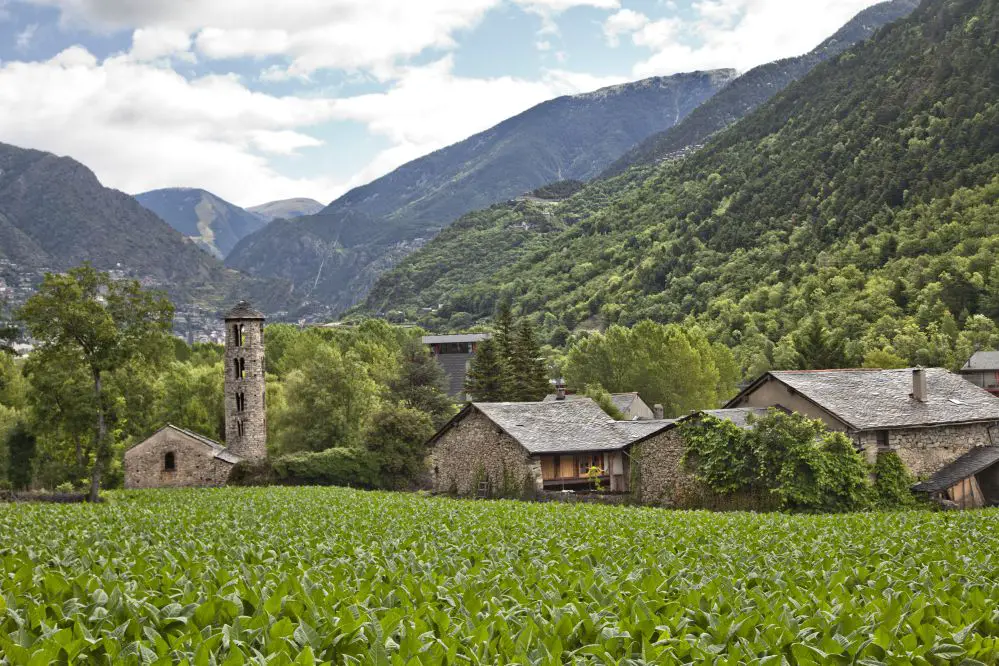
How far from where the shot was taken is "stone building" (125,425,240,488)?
182ft

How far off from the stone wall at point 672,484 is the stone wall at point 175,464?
1117 inches

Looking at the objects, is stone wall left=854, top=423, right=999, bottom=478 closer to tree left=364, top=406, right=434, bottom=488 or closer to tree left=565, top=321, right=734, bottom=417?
tree left=364, top=406, right=434, bottom=488

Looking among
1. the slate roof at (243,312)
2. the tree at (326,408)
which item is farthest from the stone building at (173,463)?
the slate roof at (243,312)

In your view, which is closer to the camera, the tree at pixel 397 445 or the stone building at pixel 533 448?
the stone building at pixel 533 448

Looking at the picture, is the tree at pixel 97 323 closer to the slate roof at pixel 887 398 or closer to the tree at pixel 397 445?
the tree at pixel 397 445

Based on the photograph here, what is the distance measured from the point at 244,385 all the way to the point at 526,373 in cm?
2342

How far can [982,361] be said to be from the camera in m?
88.6

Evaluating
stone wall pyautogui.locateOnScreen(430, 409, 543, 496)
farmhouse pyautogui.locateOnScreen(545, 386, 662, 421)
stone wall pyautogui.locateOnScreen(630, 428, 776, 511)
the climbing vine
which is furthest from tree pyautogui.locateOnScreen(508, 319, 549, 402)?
the climbing vine

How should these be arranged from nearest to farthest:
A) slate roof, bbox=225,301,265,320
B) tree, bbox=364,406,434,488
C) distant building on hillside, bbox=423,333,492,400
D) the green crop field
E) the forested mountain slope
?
the green crop field → tree, bbox=364,406,434,488 → slate roof, bbox=225,301,265,320 → the forested mountain slope → distant building on hillside, bbox=423,333,492,400

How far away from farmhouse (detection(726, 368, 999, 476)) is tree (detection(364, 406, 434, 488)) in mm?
22007

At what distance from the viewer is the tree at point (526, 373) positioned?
7144 centimetres

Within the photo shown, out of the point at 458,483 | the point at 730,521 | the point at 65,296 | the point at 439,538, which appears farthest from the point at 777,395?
the point at 65,296

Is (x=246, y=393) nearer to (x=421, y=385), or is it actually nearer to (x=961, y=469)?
(x=421, y=385)

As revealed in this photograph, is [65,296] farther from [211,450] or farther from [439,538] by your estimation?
[439,538]
